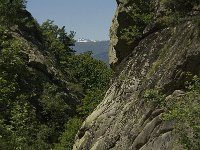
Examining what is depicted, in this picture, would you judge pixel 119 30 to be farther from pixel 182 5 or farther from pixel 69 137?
pixel 69 137

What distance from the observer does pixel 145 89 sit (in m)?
25.9

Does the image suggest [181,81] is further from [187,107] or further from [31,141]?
[31,141]

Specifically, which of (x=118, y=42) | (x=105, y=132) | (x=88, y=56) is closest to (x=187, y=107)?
(x=105, y=132)

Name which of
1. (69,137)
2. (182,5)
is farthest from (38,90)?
(182,5)

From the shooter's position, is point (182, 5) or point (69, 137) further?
point (69, 137)

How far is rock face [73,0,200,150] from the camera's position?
2266 cm

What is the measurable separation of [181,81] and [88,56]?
308 feet

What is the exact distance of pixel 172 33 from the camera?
90.2 ft

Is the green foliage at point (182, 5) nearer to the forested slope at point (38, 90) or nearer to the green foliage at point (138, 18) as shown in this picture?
the green foliage at point (138, 18)

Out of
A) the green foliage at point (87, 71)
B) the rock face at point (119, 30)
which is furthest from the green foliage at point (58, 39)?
the rock face at point (119, 30)

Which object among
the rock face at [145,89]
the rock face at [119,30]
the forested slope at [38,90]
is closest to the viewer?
the rock face at [145,89]

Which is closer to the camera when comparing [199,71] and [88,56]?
[199,71]

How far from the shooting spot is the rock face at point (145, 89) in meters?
22.7

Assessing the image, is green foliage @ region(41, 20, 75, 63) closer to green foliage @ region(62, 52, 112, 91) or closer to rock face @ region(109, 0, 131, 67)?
green foliage @ region(62, 52, 112, 91)
